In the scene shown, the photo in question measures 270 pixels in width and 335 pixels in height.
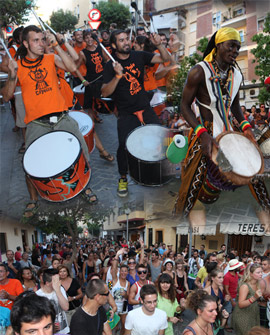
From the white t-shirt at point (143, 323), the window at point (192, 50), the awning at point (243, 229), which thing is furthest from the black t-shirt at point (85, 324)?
the window at point (192, 50)

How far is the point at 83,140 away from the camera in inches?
105

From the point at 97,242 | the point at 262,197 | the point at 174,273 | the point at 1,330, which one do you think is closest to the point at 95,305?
the point at 97,242

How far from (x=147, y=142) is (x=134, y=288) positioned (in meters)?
2.67

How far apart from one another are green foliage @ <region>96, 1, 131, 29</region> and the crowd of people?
4.77 ft

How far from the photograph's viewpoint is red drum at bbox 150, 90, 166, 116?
2.53 meters

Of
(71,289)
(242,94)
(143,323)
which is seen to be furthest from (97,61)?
(71,289)

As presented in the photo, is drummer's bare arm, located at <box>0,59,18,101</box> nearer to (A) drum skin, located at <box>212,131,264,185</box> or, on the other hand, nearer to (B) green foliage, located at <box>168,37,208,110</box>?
(B) green foliage, located at <box>168,37,208,110</box>

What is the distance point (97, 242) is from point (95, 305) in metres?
0.50

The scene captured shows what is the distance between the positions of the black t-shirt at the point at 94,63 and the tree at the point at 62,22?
0.51 feet

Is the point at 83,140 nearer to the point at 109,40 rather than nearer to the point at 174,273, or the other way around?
the point at 109,40

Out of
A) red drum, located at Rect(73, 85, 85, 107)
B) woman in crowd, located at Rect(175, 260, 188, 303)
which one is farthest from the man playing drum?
woman in crowd, located at Rect(175, 260, 188, 303)

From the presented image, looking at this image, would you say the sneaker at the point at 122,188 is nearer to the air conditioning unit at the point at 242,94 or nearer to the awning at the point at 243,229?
the awning at the point at 243,229

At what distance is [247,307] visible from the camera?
4.11 meters

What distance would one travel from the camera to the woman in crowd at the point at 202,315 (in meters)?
3.04
